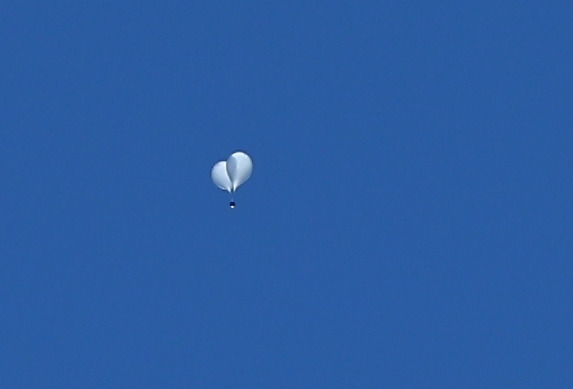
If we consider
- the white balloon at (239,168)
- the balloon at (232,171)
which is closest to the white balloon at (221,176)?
the balloon at (232,171)

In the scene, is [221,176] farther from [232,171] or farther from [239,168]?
[239,168]

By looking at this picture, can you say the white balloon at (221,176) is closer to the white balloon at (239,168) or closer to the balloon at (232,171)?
the balloon at (232,171)

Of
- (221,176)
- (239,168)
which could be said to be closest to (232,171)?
(239,168)

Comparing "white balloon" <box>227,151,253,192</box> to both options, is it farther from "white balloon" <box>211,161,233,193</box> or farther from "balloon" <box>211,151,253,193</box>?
"white balloon" <box>211,161,233,193</box>

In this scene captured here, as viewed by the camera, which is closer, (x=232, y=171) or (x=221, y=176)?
(x=232, y=171)

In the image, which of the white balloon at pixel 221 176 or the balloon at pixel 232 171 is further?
the white balloon at pixel 221 176
